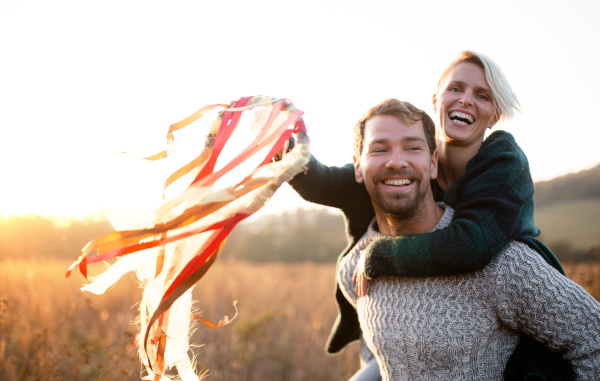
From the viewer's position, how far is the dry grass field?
2.78 meters

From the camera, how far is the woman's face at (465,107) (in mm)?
2389

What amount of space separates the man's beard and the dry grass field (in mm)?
1335

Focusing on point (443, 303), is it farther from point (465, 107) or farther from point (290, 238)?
point (290, 238)

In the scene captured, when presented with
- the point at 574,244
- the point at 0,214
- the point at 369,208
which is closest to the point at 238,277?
the point at 0,214

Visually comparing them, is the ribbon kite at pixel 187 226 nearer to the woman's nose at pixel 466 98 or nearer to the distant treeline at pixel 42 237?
the woman's nose at pixel 466 98

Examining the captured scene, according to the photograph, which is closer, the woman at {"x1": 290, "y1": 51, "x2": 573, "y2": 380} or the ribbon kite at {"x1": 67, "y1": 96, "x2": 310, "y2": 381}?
the ribbon kite at {"x1": 67, "y1": 96, "x2": 310, "y2": 381}

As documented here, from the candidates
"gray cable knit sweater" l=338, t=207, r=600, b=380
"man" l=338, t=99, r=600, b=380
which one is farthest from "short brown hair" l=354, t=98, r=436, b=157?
"gray cable knit sweater" l=338, t=207, r=600, b=380

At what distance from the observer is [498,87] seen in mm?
2404

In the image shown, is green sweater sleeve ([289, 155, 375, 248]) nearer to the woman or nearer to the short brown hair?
the woman

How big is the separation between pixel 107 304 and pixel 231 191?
4.56 meters

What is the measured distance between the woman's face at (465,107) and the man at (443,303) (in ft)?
1.09

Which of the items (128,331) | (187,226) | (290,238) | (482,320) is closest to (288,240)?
(290,238)

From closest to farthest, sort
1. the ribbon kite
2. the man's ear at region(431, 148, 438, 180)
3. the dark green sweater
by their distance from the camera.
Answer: the ribbon kite < the dark green sweater < the man's ear at region(431, 148, 438, 180)

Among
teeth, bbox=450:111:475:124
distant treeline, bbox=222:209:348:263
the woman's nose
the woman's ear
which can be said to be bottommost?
distant treeline, bbox=222:209:348:263
